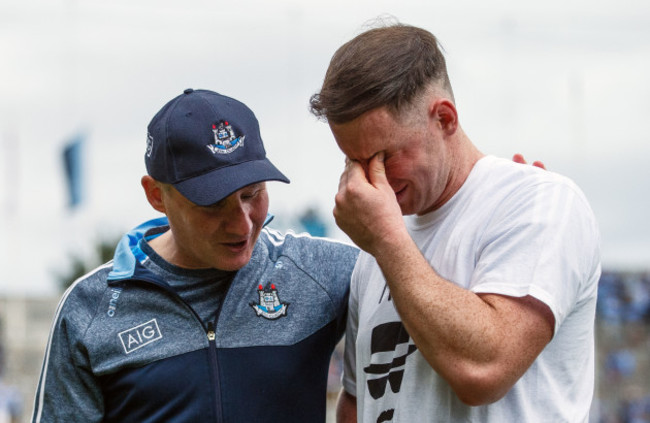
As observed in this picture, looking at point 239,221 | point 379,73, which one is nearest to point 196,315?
point 239,221

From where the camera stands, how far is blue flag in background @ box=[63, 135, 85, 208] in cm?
1703

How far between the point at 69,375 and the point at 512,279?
59.5 inches

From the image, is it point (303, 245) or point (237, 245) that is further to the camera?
point (303, 245)

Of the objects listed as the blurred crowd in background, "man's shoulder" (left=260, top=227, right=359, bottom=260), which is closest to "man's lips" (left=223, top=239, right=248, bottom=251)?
"man's shoulder" (left=260, top=227, right=359, bottom=260)

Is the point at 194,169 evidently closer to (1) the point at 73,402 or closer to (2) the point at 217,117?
(2) the point at 217,117

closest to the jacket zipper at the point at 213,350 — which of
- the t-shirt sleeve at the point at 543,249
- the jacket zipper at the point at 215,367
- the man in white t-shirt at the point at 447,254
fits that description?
the jacket zipper at the point at 215,367

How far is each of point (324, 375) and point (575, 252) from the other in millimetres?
1133

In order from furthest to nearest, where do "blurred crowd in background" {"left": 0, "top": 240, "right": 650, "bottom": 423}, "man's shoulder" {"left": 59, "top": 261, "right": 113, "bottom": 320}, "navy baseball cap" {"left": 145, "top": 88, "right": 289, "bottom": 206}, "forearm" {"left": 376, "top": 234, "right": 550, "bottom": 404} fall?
"blurred crowd in background" {"left": 0, "top": 240, "right": 650, "bottom": 423}, "man's shoulder" {"left": 59, "top": 261, "right": 113, "bottom": 320}, "navy baseball cap" {"left": 145, "top": 88, "right": 289, "bottom": 206}, "forearm" {"left": 376, "top": 234, "right": 550, "bottom": 404}

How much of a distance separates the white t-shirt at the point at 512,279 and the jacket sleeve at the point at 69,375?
3.02 feet

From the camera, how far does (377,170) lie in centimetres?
265

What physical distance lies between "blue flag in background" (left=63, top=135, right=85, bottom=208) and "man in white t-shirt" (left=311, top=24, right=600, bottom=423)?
14.8 metres

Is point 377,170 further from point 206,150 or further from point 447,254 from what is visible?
point 206,150

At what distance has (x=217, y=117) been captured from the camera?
3018 mm

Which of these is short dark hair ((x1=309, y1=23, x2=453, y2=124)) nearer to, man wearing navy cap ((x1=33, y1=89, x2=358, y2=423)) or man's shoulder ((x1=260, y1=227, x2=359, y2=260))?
man wearing navy cap ((x1=33, y1=89, x2=358, y2=423))
